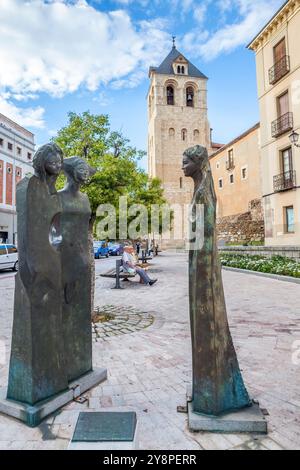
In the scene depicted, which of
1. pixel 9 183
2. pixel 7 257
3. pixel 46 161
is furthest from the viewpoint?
pixel 9 183

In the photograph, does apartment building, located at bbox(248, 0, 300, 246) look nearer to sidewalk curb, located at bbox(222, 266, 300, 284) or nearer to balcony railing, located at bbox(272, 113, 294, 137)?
balcony railing, located at bbox(272, 113, 294, 137)

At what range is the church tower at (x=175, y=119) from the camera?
1833 inches

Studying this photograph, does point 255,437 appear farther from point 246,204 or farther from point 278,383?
point 246,204

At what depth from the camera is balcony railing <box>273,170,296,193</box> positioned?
18.6 metres

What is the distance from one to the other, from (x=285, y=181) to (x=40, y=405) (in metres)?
20.0

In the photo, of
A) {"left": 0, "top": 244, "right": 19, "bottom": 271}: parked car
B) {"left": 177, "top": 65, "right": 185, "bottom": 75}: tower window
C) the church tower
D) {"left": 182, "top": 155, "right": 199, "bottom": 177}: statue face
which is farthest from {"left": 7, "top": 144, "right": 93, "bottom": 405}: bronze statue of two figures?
{"left": 177, "top": 65, "right": 185, "bottom": 75}: tower window

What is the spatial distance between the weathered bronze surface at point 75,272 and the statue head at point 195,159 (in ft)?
4.18

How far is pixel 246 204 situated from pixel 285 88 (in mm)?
16309

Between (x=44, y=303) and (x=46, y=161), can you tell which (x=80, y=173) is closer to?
(x=46, y=161)

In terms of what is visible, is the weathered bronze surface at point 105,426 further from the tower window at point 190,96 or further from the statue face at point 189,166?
the tower window at point 190,96

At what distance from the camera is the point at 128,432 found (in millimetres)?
2297

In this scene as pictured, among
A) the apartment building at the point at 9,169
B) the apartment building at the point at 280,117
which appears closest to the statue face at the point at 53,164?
the apartment building at the point at 280,117

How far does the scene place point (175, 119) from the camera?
48.5 m

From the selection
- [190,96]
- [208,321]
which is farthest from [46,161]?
[190,96]
